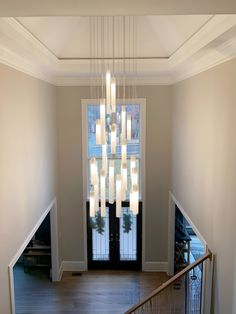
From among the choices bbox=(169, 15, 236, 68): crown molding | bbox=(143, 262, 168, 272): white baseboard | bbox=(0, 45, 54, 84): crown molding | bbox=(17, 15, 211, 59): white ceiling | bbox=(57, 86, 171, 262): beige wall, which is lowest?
bbox=(143, 262, 168, 272): white baseboard

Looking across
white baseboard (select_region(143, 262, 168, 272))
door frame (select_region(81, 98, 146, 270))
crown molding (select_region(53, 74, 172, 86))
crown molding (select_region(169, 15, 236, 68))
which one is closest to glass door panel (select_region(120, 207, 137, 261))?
Answer: door frame (select_region(81, 98, 146, 270))

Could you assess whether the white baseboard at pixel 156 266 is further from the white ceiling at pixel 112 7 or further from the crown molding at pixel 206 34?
the white ceiling at pixel 112 7

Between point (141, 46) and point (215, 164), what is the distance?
3104 mm

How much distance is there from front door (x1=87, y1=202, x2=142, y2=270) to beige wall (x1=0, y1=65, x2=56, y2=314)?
2.08 metres

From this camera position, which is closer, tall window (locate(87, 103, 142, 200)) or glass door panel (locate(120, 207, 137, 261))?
tall window (locate(87, 103, 142, 200))

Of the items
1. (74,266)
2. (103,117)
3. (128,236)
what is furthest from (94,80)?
(74,266)

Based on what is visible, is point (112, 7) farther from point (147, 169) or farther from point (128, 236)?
point (128, 236)

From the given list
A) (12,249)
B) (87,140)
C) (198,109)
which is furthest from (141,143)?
(12,249)

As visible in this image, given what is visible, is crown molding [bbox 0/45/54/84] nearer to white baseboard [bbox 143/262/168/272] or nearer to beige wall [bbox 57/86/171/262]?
beige wall [bbox 57/86/171/262]

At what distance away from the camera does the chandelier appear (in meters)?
4.49

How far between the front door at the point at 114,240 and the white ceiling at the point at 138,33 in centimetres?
398

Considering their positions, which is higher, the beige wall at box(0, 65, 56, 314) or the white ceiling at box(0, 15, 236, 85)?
the white ceiling at box(0, 15, 236, 85)

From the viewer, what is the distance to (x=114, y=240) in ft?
29.4

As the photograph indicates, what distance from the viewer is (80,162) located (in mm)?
8586
